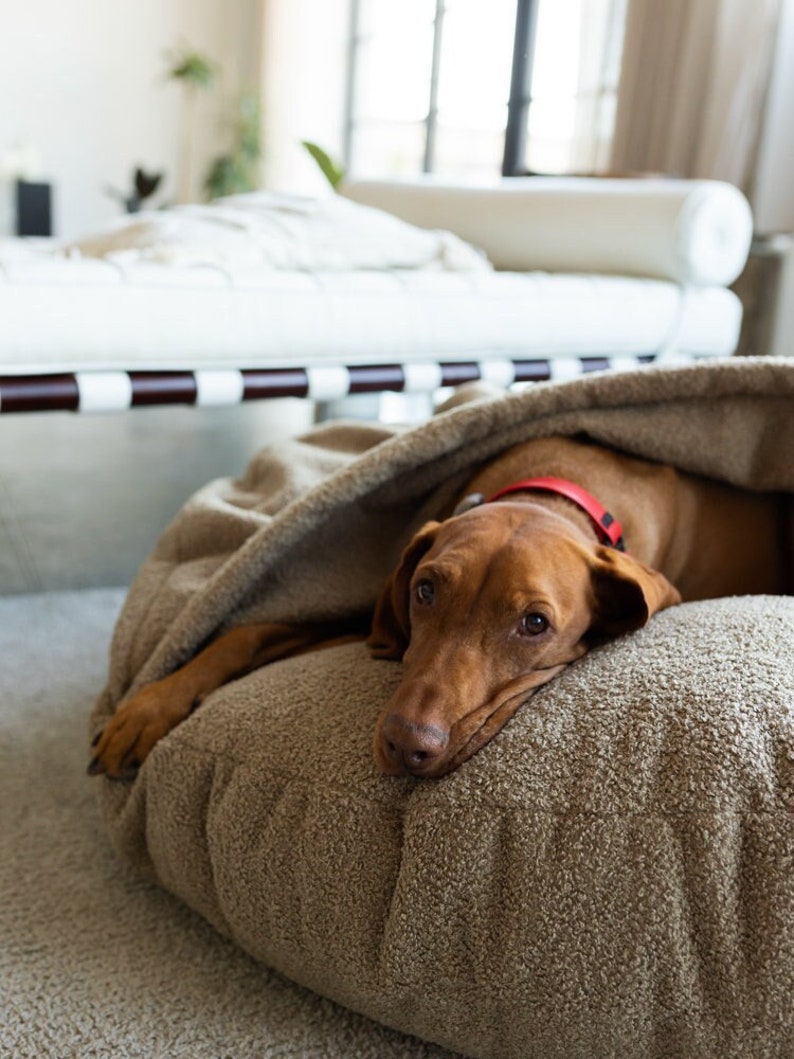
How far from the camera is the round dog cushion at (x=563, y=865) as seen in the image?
0.88m

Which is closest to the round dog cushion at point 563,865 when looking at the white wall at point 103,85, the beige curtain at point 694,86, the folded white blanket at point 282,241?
the folded white blanket at point 282,241

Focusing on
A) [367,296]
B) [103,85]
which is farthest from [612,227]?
[103,85]

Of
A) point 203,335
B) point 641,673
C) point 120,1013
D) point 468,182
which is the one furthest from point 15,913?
point 468,182

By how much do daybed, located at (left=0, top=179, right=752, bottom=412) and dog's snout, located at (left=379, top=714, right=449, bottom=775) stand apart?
1062 millimetres

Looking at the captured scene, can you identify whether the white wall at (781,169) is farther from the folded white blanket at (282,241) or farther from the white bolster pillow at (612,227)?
the folded white blanket at (282,241)

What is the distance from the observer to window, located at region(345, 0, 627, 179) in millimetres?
4434

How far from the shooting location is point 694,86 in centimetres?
378

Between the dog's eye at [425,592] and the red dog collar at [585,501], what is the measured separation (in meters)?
0.22

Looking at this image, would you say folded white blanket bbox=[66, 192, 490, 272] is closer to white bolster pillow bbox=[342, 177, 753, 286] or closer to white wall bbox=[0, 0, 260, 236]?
white bolster pillow bbox=[342, 177, 753, 286]

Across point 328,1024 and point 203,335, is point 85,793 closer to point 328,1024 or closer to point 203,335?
point 328,1024

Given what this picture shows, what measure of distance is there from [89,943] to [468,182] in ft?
7.83

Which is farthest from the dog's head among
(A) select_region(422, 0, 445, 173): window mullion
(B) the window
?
(A) select_region(422, 0, 445, 173): window mullion

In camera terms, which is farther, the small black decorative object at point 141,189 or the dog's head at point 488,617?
the small black decorative object at point 141,189

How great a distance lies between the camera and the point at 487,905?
91cm
